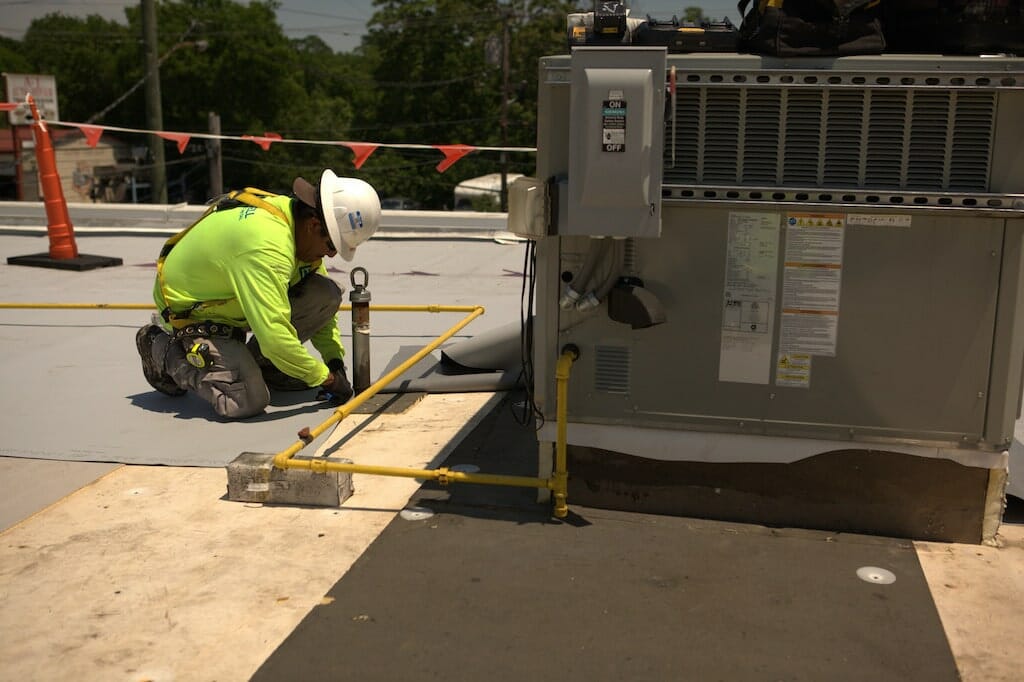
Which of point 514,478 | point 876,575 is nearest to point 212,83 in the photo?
point 514,478

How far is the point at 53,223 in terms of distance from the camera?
35.2 feet

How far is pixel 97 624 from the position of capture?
3461 millimetres

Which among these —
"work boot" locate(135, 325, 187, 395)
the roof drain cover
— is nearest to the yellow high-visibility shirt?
"work boot" locate(135, 325, 187, 395)

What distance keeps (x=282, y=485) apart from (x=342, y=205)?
1756 millimetres

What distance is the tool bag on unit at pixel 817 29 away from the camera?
374 centimetres

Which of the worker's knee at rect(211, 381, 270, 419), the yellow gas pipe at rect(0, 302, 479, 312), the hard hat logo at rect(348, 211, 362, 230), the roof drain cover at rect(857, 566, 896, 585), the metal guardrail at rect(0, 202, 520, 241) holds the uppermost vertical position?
the hard hat logo at rect(348, 211, 362, 230)

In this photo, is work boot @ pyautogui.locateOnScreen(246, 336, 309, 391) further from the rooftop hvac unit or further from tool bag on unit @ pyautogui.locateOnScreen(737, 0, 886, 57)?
tool bag on unit @ pyautogui.locateOnScreen(737, 0, 886, 57)

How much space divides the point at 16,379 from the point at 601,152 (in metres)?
4.54

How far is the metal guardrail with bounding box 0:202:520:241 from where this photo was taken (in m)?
13.3

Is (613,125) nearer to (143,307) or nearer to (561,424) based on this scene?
(561,424)

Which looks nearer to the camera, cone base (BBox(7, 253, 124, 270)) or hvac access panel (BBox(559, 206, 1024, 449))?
hvac access panel (BBox(559, 206, 1024, 449))

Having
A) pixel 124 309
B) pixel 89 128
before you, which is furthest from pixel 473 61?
pixel 124 309

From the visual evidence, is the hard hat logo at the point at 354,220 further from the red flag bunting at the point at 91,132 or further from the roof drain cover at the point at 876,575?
the red flag bunting at the point at 91,132

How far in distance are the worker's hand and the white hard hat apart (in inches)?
29.0
